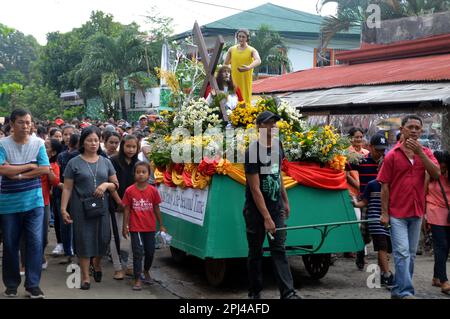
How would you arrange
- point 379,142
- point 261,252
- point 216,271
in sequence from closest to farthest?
point 261,252 → point 216,271 → point 379,142

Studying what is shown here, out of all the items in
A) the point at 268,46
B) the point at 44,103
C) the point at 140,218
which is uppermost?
the point at 268,46

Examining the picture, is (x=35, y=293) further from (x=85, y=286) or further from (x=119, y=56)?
(x=119, y=56)

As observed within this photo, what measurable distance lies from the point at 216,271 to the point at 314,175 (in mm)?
1605

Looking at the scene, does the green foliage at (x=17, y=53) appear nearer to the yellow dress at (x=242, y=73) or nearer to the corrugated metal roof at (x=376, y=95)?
the corrugated metal roof at (x=376, y=95)

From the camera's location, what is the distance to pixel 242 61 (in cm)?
883

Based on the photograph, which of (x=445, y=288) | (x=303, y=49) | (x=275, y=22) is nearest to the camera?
(x=445, y=288)

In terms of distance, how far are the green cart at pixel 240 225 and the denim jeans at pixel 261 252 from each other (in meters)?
0.53

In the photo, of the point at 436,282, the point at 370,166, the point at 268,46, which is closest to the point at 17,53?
the point at 268,46

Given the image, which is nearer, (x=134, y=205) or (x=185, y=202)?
(x=134, y=205)

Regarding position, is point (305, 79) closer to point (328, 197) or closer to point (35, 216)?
point (328, 197)

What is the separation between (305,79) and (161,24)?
15.9 metres

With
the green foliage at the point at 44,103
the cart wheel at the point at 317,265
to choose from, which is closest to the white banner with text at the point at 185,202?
the cart wheel at the point at 317,265

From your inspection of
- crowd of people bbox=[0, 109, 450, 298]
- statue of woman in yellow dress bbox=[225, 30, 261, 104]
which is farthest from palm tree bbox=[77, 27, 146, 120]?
crowd of people bbox=[0, 109, 450, 298]

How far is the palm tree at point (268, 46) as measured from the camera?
29719 mm
